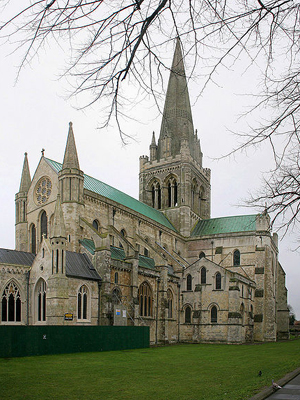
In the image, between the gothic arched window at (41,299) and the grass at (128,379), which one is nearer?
the grass at (128,379)

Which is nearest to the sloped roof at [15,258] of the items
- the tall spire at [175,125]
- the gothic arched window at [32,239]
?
the gothic arched window at [32,239]

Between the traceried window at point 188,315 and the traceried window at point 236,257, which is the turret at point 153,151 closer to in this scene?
the traceried window at point 236,257

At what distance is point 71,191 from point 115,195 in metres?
10.9

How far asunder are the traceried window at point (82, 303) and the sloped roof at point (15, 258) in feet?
14.1

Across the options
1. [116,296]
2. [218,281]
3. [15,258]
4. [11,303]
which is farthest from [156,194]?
[11,303]

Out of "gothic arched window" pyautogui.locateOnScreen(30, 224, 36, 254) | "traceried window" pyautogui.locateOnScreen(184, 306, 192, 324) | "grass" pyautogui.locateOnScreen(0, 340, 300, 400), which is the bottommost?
"traceried window" pyautogui.locateOnScreen(184, 306, 192, 324)

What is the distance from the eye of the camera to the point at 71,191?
1369 inches

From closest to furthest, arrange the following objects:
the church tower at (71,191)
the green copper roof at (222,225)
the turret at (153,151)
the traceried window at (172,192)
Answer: the church tower at (71,191) → the green copper roof at (222,225) → the traceried window at (172,192) → the turret at (153,151)

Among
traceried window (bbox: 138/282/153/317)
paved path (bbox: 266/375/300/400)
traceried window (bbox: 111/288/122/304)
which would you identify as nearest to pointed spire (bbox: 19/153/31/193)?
traceried window (bbox: 111/288/122/304)

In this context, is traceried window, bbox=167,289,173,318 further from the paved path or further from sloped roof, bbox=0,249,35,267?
the paved path

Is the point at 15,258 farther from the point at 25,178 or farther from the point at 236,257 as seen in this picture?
the point at 236,257

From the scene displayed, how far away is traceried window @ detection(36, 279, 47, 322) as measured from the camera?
28955 mm

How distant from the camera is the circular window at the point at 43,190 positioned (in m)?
36.8

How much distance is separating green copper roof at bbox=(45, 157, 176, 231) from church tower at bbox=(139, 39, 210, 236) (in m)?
2.36
